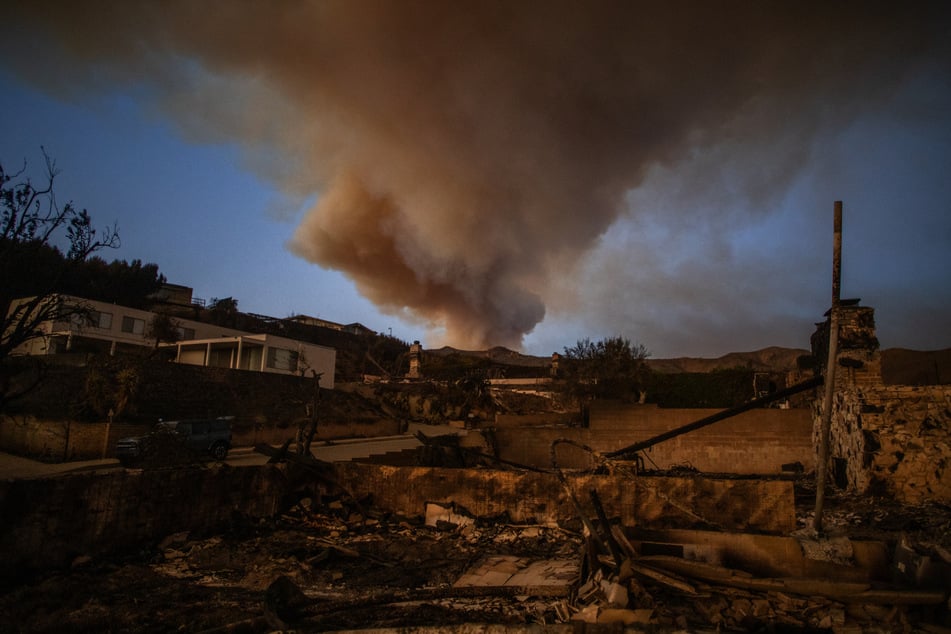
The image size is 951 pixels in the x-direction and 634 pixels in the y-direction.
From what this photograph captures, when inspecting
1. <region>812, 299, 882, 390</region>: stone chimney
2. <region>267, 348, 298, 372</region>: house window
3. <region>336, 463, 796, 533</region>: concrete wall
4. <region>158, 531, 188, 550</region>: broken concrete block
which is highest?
<region>812, 299, 882, 390</region>: stone chimney

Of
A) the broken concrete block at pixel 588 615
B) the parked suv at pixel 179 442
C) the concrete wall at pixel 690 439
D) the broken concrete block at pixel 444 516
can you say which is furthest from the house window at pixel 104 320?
the broken concrete block at pixel 588 615

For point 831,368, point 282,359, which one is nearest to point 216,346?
point 282,359

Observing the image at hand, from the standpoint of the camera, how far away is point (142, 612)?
5.91 m

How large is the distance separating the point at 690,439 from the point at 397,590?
43.7 feet

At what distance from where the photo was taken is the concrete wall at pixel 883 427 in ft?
35.3

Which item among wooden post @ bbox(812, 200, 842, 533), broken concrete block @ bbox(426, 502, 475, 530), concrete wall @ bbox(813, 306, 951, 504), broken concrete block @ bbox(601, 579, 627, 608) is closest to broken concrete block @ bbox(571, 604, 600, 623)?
broken concrete block @ bbox(601, 579, 627, 608)

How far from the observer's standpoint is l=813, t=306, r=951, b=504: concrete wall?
10.8m

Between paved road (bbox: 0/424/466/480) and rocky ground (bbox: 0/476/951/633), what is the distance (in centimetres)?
340

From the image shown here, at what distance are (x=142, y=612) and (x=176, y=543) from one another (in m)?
2.86

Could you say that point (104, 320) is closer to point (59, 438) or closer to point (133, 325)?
point (133, 325)

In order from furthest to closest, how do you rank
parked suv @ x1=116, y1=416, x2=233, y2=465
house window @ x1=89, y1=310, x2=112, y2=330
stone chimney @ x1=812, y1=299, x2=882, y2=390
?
house window @ x1=89, y1=310, x2=112, y2=330 → parked suv @ x1=116, y1=416, x2=233, y2=465 → stone chimney @ x1=812, y1=299, x2=882, y2=390

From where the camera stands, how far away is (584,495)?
31.1 ft

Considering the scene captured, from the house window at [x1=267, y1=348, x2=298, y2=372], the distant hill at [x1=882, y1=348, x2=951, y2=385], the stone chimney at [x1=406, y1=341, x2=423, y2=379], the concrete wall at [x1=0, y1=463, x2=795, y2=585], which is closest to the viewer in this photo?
the concrete wall at [x1=0, y1=463, x2=795, y2=585]

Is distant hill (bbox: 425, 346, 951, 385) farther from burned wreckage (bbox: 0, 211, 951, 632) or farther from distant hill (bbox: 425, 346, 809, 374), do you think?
burned wreckage (bbox: 0, 211, 951, 632)
